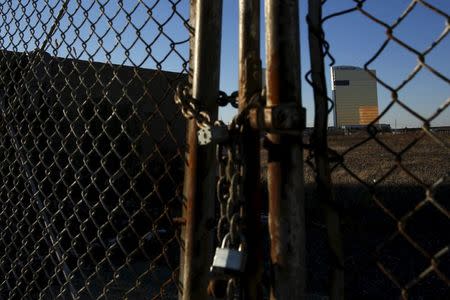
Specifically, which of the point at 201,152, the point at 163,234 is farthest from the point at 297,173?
the point at 163,234

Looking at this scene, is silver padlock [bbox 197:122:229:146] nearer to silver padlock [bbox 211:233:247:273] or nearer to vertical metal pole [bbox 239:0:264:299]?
vertical metal pole [bbox 239:0:264:299]

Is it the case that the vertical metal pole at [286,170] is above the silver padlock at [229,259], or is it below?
above

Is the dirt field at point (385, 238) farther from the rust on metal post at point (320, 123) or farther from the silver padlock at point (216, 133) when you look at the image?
the silver padlock at point (216, 133)

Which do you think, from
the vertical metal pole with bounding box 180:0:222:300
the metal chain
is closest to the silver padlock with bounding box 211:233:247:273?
the metal chain

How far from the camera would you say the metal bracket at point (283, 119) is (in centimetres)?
97

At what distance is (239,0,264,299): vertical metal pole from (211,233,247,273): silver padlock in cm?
6

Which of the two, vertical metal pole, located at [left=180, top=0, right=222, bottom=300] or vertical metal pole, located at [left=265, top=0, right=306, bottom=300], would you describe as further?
vertical metal pole, located at [left=180, top=0, right=222, bottom=300]

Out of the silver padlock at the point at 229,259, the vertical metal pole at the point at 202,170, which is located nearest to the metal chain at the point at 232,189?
the silver padlock at the point at 229,259

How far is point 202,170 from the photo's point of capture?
1.20 metres

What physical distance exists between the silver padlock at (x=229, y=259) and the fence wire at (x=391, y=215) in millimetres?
191

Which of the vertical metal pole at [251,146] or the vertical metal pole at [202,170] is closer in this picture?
the vertical metal pole at [251,146]

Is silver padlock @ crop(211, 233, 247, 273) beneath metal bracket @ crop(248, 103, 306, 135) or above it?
beneath

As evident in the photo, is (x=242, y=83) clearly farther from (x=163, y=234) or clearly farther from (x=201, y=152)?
(x=163, y=234)

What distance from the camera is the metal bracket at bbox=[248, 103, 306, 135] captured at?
0.97 meters
